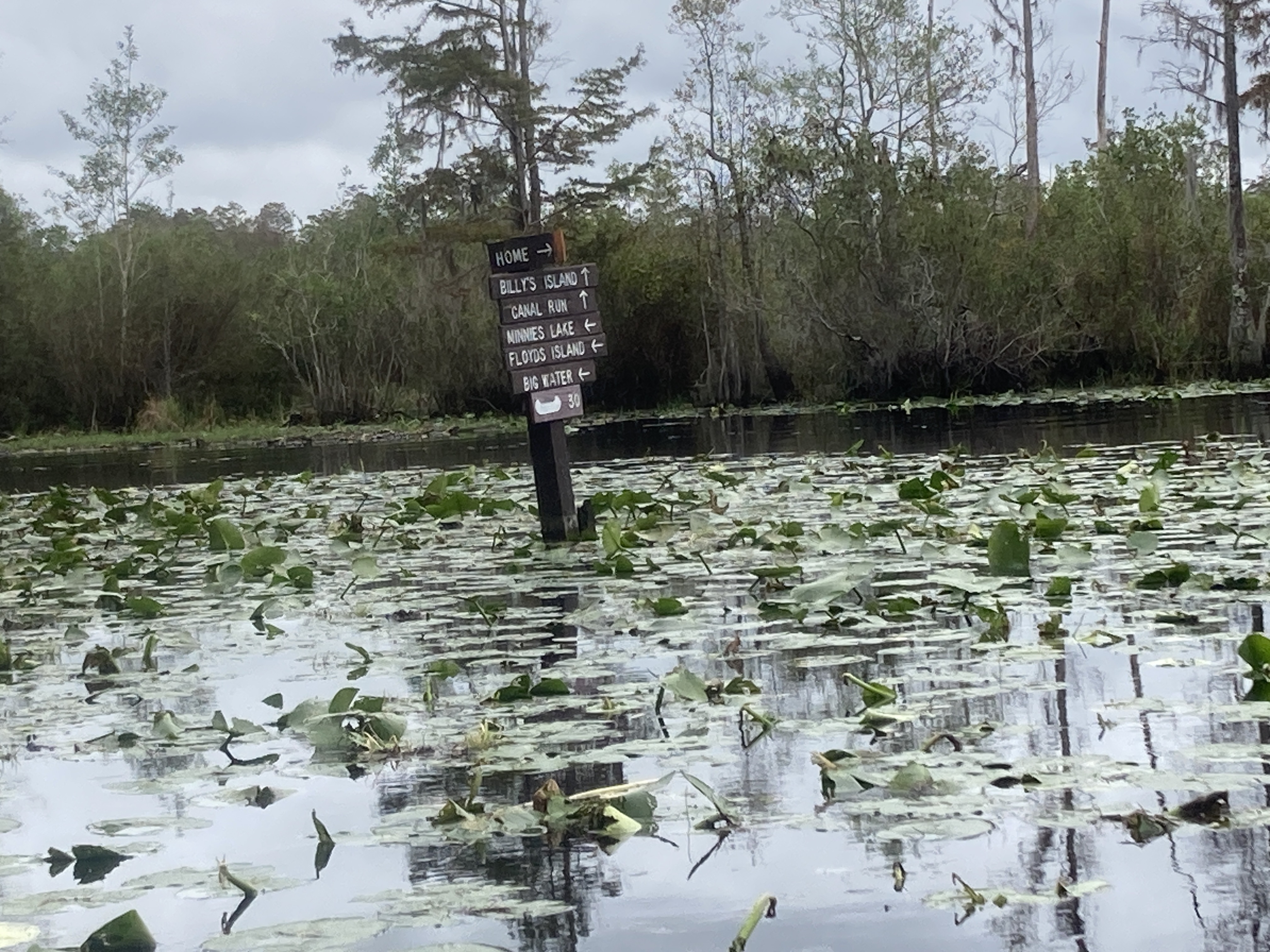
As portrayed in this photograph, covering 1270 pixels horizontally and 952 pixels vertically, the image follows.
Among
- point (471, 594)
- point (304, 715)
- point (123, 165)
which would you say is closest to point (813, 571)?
point (471, 594)

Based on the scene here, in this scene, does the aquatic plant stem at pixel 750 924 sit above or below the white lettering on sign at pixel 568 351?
below

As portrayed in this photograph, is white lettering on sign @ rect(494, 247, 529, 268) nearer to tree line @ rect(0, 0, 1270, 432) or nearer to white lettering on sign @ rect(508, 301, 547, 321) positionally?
white lettering on sign @ rect(508, 301, 547, 321)

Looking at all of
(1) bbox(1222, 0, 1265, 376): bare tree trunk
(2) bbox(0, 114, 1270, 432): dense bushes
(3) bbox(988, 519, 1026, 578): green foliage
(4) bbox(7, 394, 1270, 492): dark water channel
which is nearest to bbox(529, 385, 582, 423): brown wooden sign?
(3) bbox(988, 519, 1026, 578): green foliage

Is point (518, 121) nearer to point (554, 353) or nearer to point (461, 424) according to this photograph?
point (461, 424)

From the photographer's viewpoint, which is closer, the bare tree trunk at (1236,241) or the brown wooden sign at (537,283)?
the brown wooden sign at (537,283)

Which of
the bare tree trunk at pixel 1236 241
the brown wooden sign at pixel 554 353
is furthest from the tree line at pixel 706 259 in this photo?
the brown wooden sign at pixel 554 353

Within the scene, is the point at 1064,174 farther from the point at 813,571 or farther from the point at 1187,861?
the point at 1187,861

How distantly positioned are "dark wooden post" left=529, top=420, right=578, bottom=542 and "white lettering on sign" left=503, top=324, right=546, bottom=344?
0.40 m

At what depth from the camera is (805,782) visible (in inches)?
108

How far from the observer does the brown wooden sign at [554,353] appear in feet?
22.9

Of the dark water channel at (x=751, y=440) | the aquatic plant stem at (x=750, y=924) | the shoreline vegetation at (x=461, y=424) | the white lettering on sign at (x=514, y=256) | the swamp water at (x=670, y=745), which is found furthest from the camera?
the shoreline vegetation at (x=461, y=424)

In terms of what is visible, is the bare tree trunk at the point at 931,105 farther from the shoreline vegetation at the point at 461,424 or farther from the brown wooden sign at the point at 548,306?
the brown wooden sign at the point at 548,306

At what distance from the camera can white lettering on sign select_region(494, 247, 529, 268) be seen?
7047 millimetres

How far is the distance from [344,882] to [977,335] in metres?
21.9
